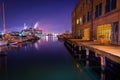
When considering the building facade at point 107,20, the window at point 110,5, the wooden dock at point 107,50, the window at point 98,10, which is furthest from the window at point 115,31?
the window at point 98,10

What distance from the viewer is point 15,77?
44.9 ft

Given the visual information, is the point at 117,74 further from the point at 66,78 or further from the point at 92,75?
the point at 66,78

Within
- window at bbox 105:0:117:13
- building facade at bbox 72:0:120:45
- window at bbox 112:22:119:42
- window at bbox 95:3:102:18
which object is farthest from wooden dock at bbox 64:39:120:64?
window at bbox 95:3:102:18

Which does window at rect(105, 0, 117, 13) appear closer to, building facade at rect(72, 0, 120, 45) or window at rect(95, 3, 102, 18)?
building facade at rect(72, 0, 120, 45)

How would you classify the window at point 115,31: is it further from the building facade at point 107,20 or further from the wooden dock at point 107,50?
the wooden dock at point 107,50

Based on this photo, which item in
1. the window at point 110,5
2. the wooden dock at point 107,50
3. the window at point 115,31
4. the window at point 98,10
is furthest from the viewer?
the window at point 98,10

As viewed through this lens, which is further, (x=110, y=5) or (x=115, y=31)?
(x=110, y=5)

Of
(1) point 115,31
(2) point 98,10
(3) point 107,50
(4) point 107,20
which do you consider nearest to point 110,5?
(4) point 107,20

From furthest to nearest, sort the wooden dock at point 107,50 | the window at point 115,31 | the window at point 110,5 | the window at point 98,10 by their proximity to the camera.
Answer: the window at point 98,10 < the window at point 110,5 < the window at point 115,31 < the wooden dock at point 107,50

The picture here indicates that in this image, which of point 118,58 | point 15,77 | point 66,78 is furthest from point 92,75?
point 15,77

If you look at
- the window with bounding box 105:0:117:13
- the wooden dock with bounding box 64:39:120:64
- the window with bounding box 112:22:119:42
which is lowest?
the wooden dock with bounding box 64:39:120:64

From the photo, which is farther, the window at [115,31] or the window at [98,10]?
the window at [98,10]

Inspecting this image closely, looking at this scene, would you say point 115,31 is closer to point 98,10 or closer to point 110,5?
point 110,5

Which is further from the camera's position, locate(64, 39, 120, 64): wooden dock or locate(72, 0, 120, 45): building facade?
locate(72, 0, 120, 45): building facade
